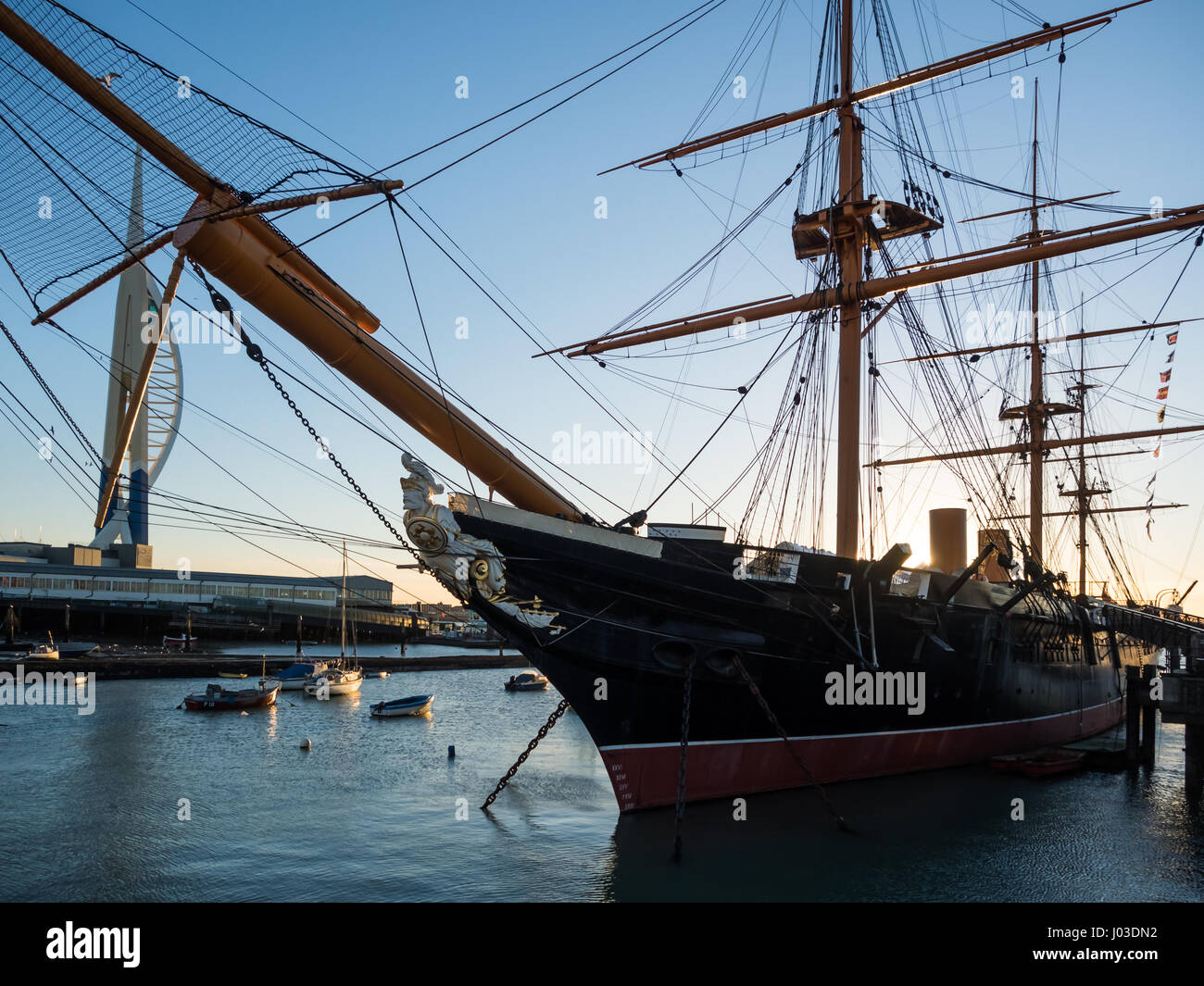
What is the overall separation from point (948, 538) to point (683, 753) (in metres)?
14.9

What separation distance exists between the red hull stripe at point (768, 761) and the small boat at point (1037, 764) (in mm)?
850

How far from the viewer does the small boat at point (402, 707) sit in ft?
132

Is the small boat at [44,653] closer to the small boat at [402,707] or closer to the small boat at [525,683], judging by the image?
the small boat at [402,707]

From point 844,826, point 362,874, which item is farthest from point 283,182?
point 844,826

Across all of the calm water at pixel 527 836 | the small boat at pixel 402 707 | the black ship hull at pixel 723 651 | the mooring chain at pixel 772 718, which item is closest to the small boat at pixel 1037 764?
the calm water at pixel 527 836

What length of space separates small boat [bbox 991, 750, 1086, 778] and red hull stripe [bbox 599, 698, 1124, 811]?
85 centimetres

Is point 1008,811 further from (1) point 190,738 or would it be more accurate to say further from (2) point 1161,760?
(1) point 190,738

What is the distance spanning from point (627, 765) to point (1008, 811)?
29.9 feet

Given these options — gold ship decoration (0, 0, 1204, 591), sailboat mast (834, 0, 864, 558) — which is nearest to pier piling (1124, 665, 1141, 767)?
gold ship decoration (0, 0, 1204, 591)

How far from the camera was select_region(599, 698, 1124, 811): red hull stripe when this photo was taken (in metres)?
16.3

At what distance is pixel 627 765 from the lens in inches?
639

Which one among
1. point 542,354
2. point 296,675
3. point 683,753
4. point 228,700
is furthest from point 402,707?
point 683,753

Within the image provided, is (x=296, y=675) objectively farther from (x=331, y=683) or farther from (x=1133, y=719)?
(x=1133, y=719)

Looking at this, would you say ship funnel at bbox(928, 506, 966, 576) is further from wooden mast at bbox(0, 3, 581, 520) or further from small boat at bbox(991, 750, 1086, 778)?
wooden mast at bbox(0, 3, 581, 520)
